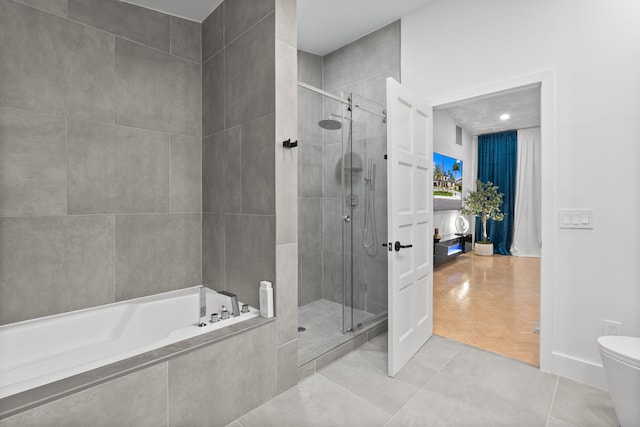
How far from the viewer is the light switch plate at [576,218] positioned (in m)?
1.94

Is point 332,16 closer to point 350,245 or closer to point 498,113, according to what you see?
point 350,245

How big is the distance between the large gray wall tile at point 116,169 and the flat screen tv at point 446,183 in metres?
4.53

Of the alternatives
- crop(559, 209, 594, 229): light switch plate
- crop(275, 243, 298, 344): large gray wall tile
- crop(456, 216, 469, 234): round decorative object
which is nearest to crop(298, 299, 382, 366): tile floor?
crop(275, 243, 298, 344): large gray wall tile

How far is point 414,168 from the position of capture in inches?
93.0

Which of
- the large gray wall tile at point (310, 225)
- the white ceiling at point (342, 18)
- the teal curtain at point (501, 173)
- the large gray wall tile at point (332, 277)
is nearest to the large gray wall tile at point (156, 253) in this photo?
the large gray wall tile at point (310, 225)

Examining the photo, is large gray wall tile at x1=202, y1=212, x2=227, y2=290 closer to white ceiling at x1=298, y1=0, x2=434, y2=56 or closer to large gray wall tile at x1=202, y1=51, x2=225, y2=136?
large gray wall tile at x1=202, y1=51, x2=225, y2=136

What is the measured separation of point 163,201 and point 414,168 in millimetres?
Answer: 1972

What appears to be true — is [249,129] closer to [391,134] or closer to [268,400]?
[391,134]

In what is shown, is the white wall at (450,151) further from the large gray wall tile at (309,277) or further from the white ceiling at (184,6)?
the white ceiling at (184,6)

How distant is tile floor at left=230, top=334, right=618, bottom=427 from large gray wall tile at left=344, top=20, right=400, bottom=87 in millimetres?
2701

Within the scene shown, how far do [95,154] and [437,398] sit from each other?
270cm

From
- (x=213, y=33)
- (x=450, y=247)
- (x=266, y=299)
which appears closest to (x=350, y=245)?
(x=266, y=299)

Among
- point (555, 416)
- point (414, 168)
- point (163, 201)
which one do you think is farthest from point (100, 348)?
point (555, 416)

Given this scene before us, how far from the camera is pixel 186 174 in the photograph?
2.46m
